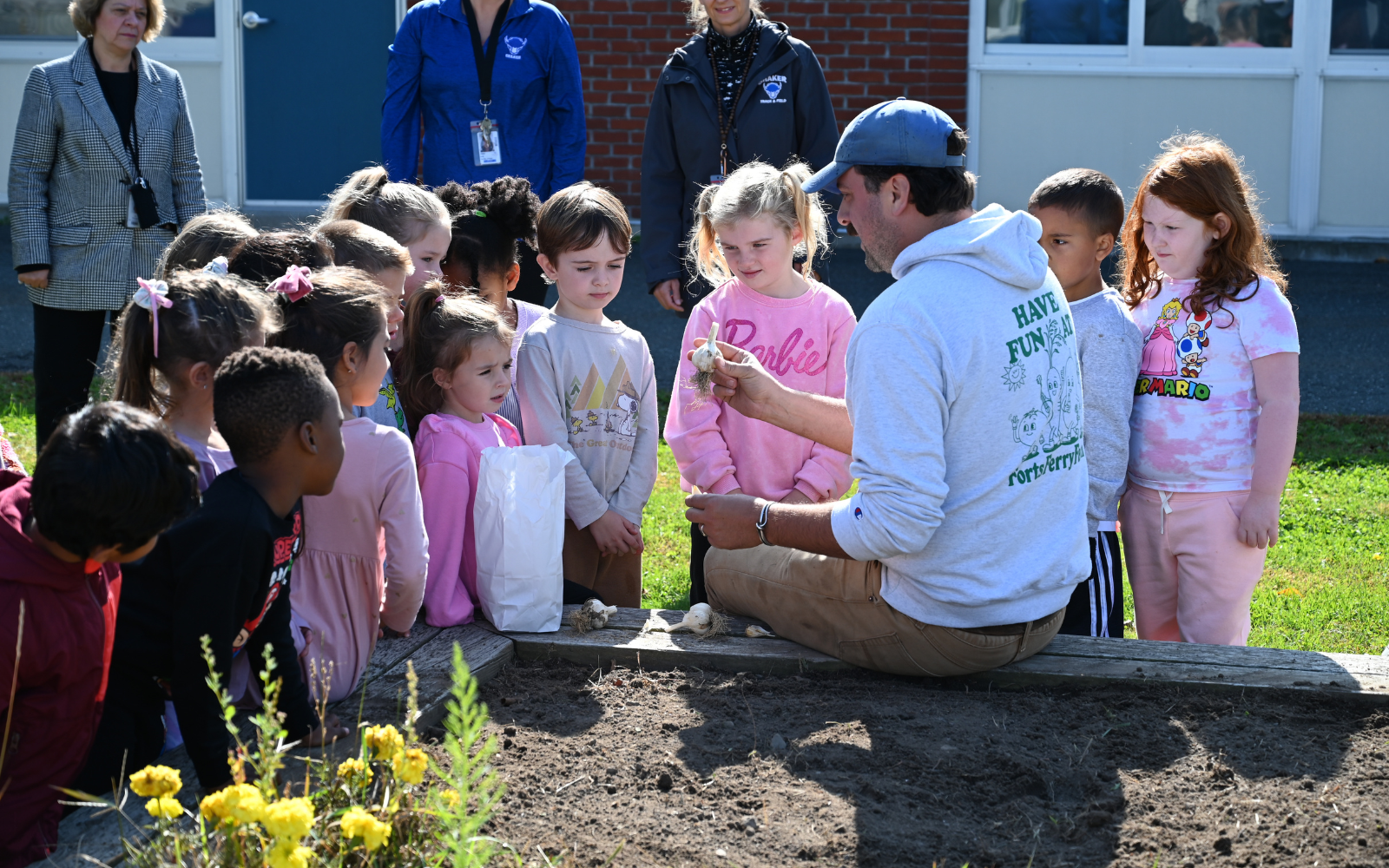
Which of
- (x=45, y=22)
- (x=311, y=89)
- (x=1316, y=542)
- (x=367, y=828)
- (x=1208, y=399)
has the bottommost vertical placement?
(x=1316, y=542)

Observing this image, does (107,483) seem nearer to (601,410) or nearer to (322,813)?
(322,813)

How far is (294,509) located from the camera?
8.44 feet

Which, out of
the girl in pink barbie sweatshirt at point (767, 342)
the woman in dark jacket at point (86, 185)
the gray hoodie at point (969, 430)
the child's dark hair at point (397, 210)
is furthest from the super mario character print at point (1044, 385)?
the woman in dark jacket at point (86, 185)

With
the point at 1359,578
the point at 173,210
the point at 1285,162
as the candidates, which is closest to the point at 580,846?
the point at 1359,578

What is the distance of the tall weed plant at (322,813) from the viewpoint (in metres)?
1.85

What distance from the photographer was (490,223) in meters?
4.51

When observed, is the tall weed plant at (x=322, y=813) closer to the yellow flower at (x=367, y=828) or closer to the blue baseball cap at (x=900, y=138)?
the yellow flower at (x=367, y=828)

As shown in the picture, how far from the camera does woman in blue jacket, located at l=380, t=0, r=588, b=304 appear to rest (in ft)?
18.1

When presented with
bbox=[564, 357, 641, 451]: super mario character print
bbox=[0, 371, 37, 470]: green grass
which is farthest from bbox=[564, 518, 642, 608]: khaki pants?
bbox=[0, 371, 37, 470]: green grass

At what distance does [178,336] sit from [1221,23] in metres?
10.8

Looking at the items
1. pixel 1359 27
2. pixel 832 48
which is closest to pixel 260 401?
pixel 832 48

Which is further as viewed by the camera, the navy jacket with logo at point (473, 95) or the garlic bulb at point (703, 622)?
the navy jacket with logo at point (473, 95)

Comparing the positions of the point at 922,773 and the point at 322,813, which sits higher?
the point at 322,813

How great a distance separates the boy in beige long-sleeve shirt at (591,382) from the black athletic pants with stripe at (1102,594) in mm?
1373
